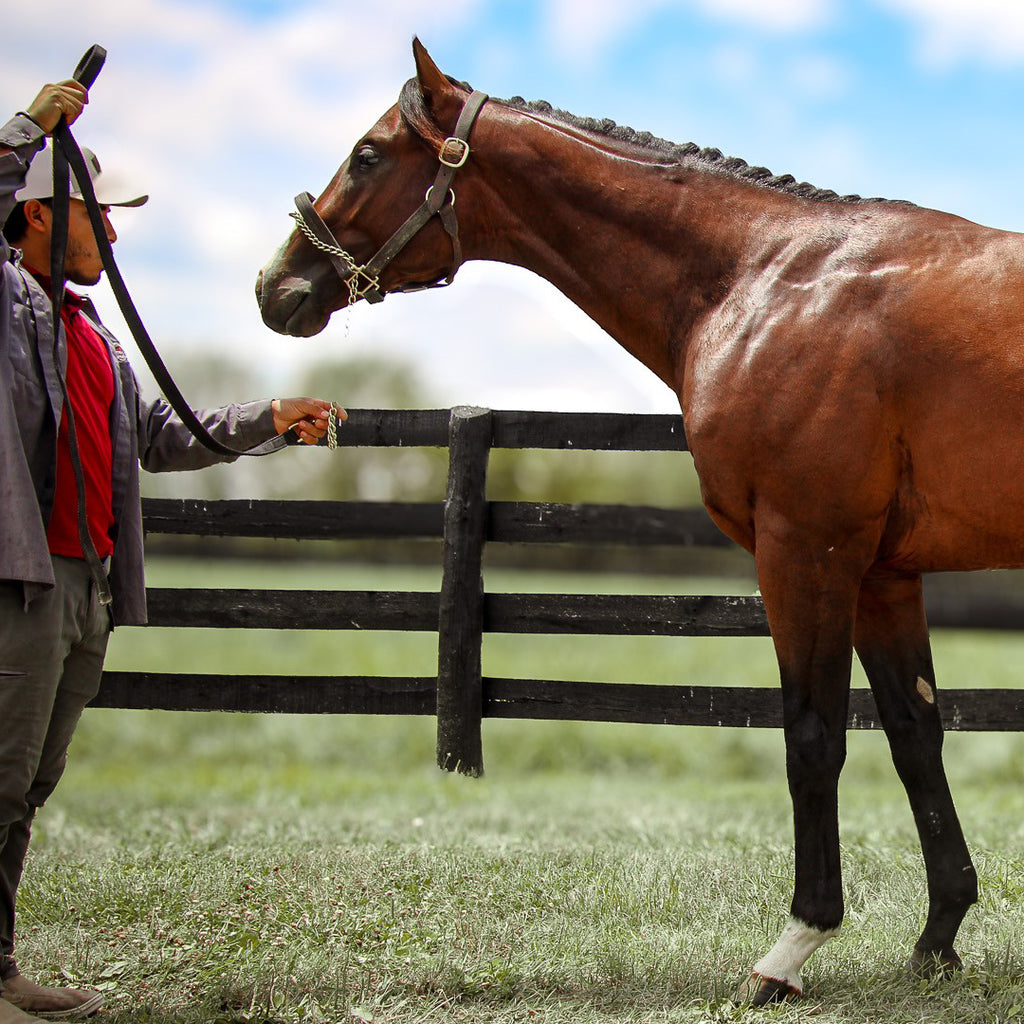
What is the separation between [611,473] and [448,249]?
197 feet

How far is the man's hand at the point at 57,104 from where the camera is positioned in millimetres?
2555

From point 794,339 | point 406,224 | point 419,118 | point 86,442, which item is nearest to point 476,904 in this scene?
point 86,442

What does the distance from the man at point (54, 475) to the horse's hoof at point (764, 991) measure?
1.69 m

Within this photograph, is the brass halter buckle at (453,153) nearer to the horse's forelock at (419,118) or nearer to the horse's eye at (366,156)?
the horse's forelock at (419,118)

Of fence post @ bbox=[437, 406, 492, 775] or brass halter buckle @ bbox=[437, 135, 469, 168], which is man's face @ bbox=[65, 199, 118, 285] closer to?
brass halter buckle @ bbox=[437, 135, 469, 168]

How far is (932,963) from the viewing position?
3.12 m

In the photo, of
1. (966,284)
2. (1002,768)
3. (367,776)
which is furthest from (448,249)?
(1002,768)

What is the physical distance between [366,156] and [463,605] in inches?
70.1

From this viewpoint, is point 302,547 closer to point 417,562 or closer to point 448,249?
point 417,562

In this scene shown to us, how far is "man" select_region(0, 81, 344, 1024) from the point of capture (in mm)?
2520

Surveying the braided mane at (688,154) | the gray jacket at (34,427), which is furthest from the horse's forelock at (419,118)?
the gray jacket at (34,427)

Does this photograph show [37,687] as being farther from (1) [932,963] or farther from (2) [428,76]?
(1) [932,963]

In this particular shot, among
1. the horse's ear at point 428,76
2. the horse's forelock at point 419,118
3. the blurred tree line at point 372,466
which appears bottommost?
the blurred tree line at point 372,466

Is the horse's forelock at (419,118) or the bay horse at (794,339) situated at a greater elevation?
the horse's forelock at (419,118)
